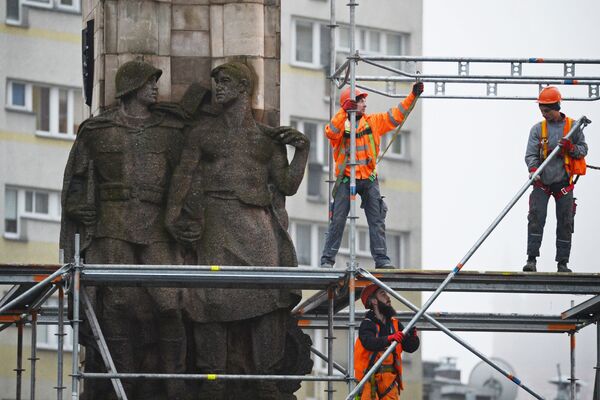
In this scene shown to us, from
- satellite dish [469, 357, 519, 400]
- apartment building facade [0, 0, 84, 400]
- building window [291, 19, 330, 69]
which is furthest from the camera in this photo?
building window [291, 19, 330, 69]

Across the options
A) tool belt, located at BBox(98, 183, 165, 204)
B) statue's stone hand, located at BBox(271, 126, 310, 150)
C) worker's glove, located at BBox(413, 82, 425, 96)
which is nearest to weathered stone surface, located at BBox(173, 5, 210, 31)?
statue's stone hand, located at BBox(271, 126, 310, 150)

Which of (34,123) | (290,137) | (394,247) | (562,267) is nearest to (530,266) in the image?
(562,267)

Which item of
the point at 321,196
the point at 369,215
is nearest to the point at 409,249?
the point at 321,196

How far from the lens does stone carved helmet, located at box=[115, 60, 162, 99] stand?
35.2 meters

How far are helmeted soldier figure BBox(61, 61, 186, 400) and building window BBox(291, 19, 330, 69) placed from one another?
3176cm

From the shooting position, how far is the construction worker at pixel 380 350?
33.3m

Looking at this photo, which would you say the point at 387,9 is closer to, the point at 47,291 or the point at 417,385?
the point at 417,385

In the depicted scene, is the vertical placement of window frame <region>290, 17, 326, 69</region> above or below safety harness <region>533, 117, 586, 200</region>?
above

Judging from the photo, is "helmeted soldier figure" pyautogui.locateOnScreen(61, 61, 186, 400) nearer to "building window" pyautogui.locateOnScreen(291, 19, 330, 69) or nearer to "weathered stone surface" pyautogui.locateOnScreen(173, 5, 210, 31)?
"weathered stone surface" pyautogui.locateOnScreen(173, 5, 210, 31)

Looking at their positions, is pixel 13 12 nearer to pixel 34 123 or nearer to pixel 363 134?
pixel 34 123

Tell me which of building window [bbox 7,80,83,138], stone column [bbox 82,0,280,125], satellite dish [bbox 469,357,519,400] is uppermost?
building window [bbox 7,80,83,138]

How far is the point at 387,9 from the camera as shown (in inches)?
2704

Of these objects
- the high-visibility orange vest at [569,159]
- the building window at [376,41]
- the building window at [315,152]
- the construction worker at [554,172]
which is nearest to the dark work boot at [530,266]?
the construction worker at [554,172]

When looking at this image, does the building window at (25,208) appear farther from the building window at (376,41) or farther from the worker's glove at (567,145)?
the worker's glove at (567,145)
